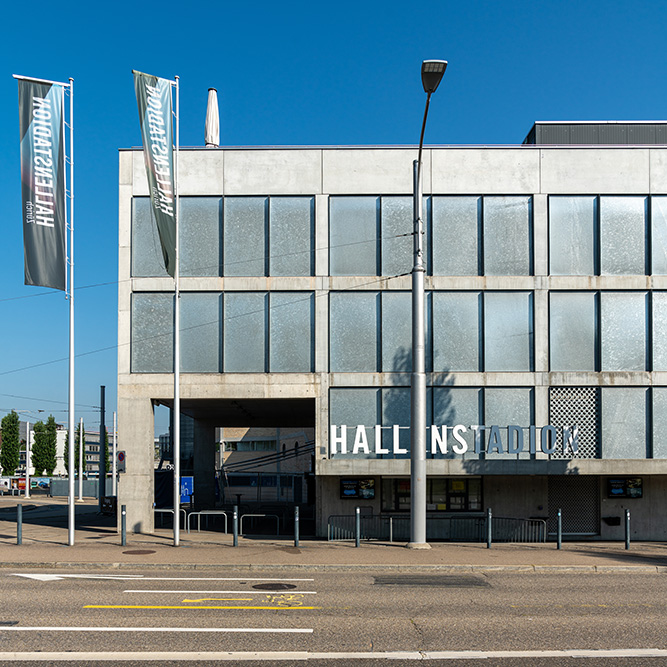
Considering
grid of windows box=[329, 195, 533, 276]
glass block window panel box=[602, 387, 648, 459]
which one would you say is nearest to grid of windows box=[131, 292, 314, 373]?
grid of windows box=[329, 195, 533, 276]

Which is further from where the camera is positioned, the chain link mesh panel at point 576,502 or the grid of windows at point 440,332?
the chain link mesh panel at point 576,502

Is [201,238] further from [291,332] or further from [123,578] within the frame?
[123,578]

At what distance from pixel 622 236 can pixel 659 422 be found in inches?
233

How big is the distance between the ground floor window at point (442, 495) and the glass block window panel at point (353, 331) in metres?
3.99

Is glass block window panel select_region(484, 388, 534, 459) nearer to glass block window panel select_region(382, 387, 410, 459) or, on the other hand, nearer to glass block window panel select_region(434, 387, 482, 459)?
glass block window panel select_region(434, 387, 482, 459)

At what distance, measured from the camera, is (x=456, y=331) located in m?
23.4

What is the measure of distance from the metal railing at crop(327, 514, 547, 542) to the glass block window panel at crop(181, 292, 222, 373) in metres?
6.34

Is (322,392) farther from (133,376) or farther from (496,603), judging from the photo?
(496,603)

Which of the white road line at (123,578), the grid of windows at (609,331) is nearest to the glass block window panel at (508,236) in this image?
the grid of windows at (609,331)

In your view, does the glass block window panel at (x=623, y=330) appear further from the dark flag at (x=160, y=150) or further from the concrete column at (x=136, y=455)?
the concrete column at (x=136, y=455)

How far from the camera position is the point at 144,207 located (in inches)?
949

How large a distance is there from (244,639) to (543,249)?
16.9 m

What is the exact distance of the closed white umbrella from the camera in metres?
25.2

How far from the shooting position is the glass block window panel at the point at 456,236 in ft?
77.3
